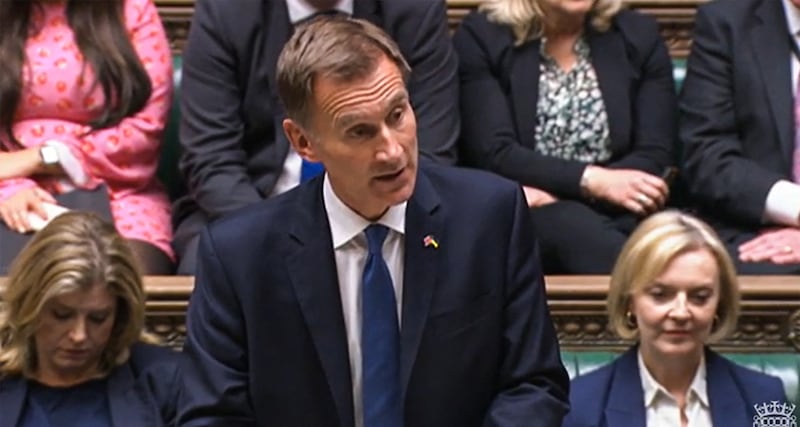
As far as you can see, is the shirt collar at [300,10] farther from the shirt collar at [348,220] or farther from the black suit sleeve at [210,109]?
A: the shirt collar at [348,220]

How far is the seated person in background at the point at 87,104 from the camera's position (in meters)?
2.27

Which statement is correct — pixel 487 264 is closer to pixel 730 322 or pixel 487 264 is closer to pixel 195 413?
pixel 195 413

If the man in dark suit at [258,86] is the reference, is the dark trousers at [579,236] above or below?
below

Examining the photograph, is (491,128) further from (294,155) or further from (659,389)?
(659,389)

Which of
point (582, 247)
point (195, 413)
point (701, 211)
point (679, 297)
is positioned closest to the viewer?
point (195, 413)

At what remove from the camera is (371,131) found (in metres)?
1.29

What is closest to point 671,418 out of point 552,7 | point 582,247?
point 582,247

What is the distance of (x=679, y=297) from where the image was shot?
70.5 inches

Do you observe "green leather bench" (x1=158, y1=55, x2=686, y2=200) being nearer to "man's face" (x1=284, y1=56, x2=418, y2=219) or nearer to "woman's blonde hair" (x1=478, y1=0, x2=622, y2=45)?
"woman's blonde hair" (x1=478, y1=0, x2=622, y2=45)

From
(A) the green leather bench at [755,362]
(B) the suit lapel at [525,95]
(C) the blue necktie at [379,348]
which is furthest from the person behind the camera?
(B) the suit lapel at [525,95]

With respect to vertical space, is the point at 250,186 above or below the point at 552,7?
below

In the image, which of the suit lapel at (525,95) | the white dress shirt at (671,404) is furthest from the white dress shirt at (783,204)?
the white dress shirt at (671,404)

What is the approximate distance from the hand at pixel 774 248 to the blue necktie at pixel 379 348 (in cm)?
93

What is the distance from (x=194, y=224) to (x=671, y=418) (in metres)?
0.83
